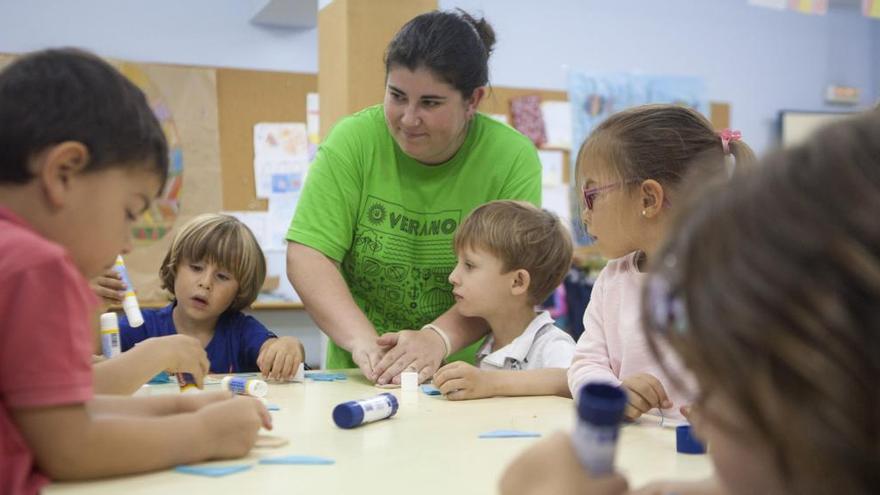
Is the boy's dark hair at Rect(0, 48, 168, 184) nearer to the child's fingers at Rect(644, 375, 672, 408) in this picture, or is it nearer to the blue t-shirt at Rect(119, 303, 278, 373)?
the child's fingers at Rect(644, 375, 672, 408)

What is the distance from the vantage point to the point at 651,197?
147 centimetres

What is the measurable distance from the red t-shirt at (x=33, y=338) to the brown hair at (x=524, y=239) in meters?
1.17

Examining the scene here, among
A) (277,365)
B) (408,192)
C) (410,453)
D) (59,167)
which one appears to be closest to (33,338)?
(59,167)

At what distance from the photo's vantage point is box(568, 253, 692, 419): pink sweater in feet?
4.78

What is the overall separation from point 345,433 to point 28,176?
0.52 metres

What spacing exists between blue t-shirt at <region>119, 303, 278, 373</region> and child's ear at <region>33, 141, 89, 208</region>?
1.25 metres

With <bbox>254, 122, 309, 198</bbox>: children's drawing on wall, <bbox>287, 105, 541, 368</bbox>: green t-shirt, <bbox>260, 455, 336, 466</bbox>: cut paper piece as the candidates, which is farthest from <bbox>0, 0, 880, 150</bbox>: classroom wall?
<bbox>260, 455, 336, 466</bbox>: cut paper piece

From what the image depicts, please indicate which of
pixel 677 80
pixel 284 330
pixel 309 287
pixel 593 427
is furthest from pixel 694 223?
pixel 677 80

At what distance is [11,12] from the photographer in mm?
4254

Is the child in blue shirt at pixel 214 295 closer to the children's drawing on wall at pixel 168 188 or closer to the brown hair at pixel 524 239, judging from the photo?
the brown hair at pixel 524 239

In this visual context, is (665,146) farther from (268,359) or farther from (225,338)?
(225,338)

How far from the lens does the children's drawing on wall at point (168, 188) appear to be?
4.35m

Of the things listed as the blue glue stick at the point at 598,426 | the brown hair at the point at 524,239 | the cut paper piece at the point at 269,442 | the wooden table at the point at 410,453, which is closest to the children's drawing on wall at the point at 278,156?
the brown hair at the point at 524,239

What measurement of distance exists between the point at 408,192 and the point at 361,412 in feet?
2.80
